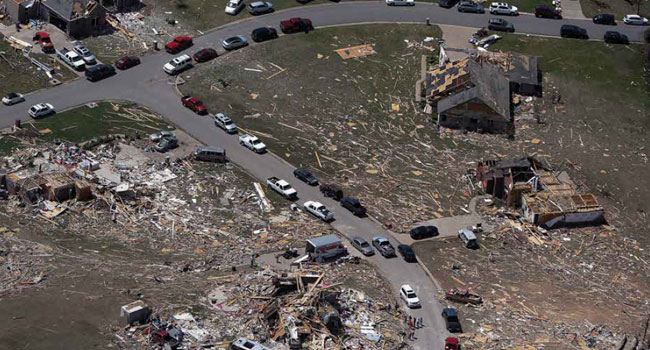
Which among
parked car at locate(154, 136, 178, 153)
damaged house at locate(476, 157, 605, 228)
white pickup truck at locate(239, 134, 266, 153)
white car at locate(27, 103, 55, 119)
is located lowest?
damaged house at locate(476, 157, 605, 228)

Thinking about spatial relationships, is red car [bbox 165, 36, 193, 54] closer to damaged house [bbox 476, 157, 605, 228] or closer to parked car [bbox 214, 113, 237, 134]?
parked car [bbox 214, 113, 237, 134]

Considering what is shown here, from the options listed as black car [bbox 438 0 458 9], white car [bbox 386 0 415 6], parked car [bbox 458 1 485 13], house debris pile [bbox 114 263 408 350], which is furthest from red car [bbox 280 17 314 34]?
house debris pile [bbox 114 263 408 350]

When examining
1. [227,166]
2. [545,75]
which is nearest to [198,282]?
[227,166]

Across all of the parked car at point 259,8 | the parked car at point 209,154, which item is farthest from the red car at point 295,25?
the parked car at point 209,154

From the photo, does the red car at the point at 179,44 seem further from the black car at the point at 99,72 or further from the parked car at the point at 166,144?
the parked car at the point at 166,144

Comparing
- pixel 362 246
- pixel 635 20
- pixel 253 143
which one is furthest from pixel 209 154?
pixel 635 20

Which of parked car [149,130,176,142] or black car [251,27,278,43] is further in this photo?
black car [251,27,278,43]

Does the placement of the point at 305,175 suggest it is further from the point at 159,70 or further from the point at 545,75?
the point at 545,75
